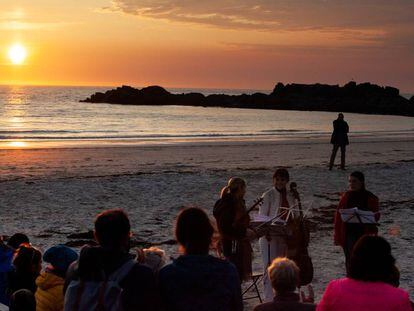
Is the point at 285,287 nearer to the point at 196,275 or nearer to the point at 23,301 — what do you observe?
the point at 196,275

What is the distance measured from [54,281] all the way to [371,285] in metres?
2.48

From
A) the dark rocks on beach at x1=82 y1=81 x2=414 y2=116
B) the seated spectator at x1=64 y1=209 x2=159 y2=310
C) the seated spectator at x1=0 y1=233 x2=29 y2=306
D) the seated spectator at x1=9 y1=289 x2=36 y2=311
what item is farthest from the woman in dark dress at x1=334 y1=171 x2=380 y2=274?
the dark rocks on beach at x1=82 y1=81 x2=414 y2=116

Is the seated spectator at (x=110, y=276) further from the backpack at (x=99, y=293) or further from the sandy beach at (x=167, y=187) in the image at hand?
the sandy beach at (x=167, y=187)

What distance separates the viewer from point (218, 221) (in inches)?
273

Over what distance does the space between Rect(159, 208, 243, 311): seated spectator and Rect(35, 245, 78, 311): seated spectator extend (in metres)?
1.21

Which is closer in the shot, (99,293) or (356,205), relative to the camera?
(99,293)

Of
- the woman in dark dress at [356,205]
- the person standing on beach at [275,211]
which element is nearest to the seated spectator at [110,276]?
the person standing on beach at [275,211]

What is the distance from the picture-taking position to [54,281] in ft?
16.1

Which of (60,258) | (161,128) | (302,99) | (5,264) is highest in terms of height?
(302,99)

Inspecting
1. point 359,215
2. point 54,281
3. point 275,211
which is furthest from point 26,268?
point 359,215

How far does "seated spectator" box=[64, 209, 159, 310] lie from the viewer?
12.5 ft

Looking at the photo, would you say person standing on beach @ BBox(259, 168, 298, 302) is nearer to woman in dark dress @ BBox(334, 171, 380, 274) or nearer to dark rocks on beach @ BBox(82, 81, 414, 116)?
woman in dark dress @ BBox(334, 171, 380, 274)

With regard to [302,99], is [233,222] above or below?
below

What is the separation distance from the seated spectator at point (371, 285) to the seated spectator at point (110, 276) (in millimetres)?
1225
